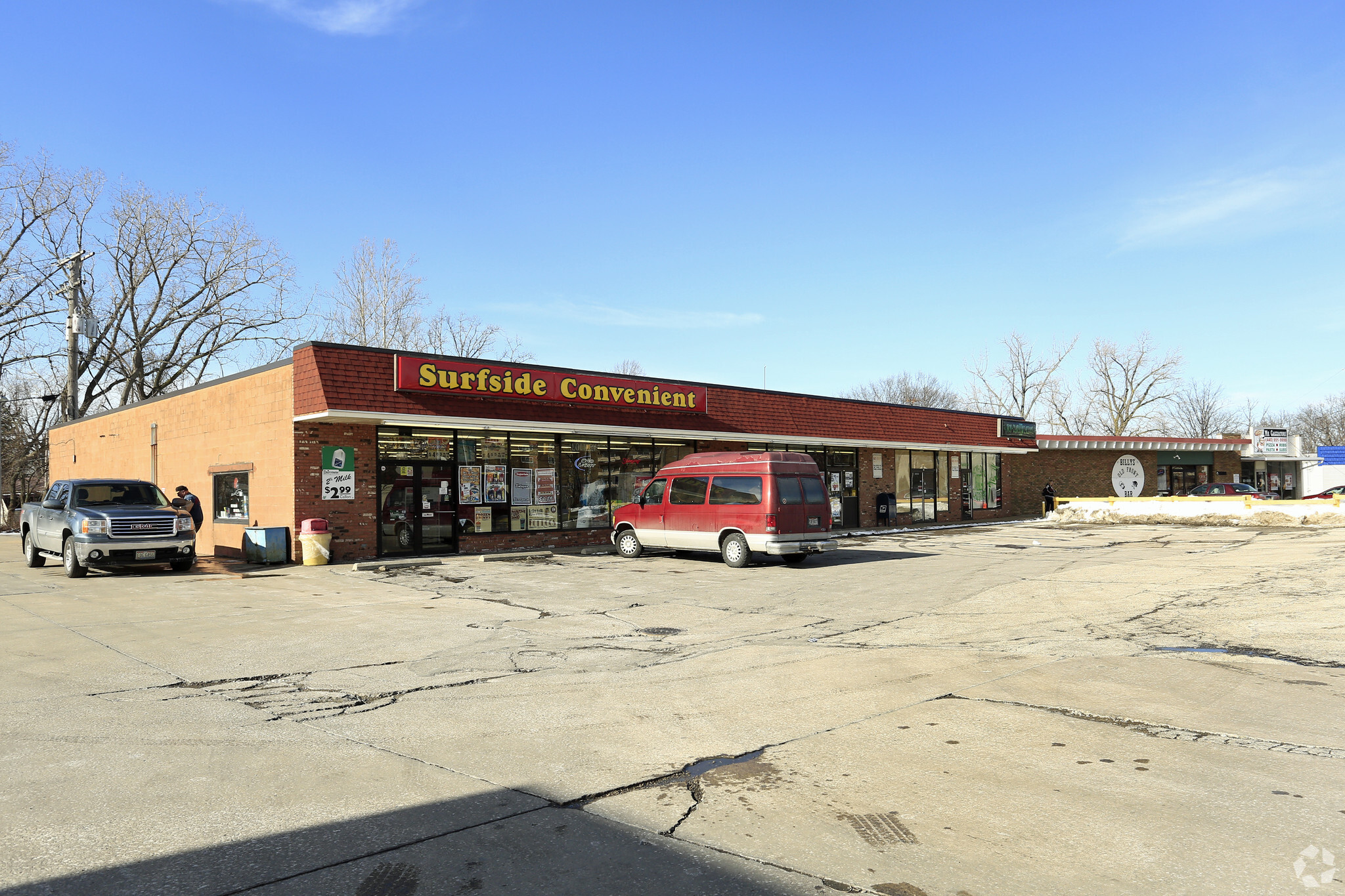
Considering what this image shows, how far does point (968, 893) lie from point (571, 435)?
66.4 feet

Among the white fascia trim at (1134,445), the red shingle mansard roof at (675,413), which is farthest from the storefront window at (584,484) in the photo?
the white fascia trim at (1134,445)

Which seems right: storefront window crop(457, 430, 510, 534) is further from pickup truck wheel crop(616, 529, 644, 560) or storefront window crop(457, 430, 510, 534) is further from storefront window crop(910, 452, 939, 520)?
storefront window crop(910, 452, 939, 520)

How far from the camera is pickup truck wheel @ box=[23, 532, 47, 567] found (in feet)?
63.5

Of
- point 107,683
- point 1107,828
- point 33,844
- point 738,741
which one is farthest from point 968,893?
point 107,683

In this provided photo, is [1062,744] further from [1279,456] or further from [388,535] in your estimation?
[1279,456]

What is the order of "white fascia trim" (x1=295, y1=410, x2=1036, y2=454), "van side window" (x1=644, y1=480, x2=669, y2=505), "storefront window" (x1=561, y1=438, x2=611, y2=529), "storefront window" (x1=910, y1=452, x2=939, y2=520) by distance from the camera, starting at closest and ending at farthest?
1. "white fascia trim" (x1=295, y1=410, x2=1036, y2=454)
2. "van side window" (x1=644, y1=480, x2=669, y2=505)
3. "storefront window" (x1=561, y1=438, x2=611, y2=529)
4. "storefront window" (x1=910, y1=452, x2=939, y2=520)

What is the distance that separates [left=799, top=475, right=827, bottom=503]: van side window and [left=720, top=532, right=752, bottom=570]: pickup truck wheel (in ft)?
5.13

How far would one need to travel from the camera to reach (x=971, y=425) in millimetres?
37156

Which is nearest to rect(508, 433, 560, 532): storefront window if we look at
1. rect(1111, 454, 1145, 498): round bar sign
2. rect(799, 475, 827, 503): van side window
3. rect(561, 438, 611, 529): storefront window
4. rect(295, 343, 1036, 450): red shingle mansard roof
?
rect(561, 438, 611, 529): storefront window

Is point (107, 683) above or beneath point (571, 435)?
beneath

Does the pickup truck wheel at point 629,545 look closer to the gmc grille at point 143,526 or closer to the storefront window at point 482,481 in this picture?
the storefront window at point 482,481

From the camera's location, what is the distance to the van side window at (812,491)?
1834cm

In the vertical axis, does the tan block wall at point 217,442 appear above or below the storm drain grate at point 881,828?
above

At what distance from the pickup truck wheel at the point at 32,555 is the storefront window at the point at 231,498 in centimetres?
383
